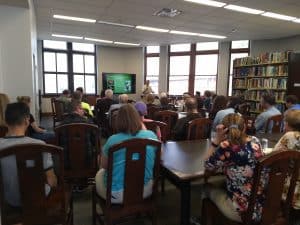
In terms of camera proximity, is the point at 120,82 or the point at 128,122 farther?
the point at 120,82

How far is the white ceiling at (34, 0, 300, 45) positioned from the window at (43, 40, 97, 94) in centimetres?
145

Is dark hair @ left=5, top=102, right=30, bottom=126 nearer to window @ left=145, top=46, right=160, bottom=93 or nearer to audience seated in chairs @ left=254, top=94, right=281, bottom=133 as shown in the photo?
audience seated in chairs @ left=254, top=94, right=281, bottom=133

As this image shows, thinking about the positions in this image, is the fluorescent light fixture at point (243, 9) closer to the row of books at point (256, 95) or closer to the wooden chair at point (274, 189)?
the row of books at point (256, 95)

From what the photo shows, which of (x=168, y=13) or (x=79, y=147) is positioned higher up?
(x=168, y=13)

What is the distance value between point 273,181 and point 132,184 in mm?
910

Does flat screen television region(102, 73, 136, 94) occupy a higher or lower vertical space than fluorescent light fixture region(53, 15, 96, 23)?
lower

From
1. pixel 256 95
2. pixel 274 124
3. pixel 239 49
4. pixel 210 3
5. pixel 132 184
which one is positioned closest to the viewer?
pixel 132 184

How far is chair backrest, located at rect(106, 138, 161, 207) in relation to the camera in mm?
1560

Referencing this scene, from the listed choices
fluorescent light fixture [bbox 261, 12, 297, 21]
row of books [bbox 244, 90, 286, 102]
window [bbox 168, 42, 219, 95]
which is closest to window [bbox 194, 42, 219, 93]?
window [bbox 168, 42, 219, 95]

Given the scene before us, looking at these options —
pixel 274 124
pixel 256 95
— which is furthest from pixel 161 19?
pixel 274 124

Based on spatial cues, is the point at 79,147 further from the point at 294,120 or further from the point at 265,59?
the point at 265,59

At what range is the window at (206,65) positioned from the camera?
9.17 metres

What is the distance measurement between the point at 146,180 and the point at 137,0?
3.69 m

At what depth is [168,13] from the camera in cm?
522
